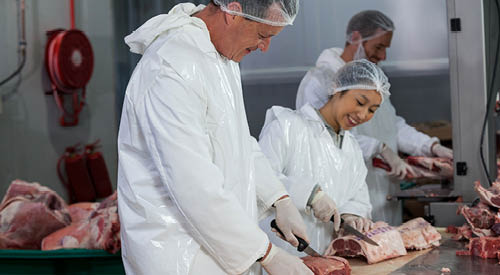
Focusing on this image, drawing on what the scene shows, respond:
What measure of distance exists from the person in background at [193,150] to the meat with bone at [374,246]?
0.67 meters

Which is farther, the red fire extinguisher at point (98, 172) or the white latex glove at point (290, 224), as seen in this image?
the red fire extinguisher at point (98, 172)

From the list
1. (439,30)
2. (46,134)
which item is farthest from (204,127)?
(46,134)

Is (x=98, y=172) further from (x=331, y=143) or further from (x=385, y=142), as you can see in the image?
(x=331, y=143)

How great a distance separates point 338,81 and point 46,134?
10.8 ft

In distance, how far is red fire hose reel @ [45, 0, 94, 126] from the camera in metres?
5.50

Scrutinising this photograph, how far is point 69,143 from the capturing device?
5902 mm

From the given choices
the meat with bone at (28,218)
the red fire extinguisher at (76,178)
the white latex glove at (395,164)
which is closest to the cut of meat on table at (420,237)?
→ the white latex glove at (395,164)

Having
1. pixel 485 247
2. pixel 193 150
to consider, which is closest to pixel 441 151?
pixel 485 247

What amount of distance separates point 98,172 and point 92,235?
7.60ft

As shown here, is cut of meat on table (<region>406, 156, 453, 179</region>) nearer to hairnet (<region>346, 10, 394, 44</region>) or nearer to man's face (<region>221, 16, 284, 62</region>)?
hairnet (<region>346, 10, 394, 44</region>)

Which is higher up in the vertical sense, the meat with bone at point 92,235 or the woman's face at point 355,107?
the woman's face at point 355,107

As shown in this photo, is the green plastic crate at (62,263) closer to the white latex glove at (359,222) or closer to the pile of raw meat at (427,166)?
the white latex glove at (359,222)

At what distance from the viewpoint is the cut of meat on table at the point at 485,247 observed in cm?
258

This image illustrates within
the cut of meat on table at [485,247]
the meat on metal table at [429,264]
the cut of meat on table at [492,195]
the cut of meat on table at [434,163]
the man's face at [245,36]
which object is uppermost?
the man's face at [245,36]
